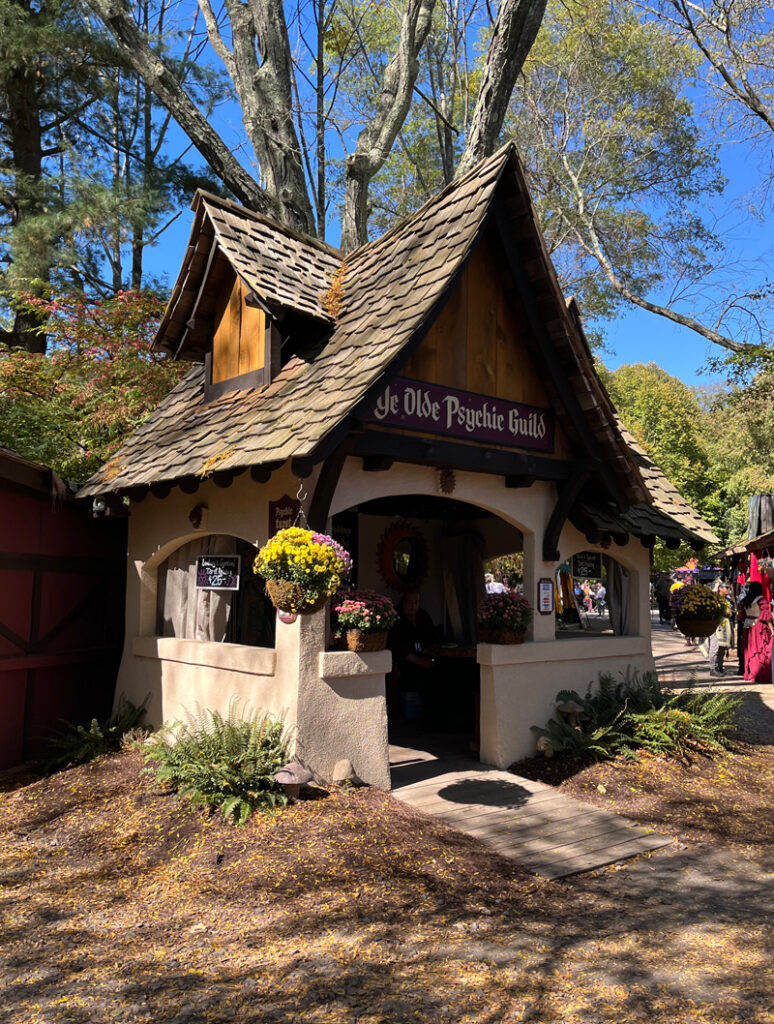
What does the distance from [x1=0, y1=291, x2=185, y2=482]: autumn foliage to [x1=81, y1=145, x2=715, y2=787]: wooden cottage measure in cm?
163

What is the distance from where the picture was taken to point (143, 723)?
9.16 meters

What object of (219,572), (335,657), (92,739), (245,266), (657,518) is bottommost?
(92,739)

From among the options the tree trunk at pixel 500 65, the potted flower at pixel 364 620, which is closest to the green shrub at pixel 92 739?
the potted flower at pixel 364 620

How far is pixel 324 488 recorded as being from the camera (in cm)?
713

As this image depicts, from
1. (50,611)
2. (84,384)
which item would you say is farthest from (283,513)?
(84,384)

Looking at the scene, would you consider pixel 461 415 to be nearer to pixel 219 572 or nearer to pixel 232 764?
pixel 219 572

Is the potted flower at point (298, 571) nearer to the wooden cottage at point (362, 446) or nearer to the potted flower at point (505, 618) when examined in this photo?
the wooden cottage at point (362, 446)

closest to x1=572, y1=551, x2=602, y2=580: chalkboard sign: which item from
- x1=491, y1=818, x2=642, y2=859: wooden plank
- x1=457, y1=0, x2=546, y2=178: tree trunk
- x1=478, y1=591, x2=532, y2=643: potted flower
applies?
x1=478, y1=591, x2=532, y2=643: potted flower

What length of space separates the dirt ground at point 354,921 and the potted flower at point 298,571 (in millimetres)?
1928

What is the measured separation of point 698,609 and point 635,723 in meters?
1.57

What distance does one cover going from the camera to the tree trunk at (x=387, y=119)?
14547 mm

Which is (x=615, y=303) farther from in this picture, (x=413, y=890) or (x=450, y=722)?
(x=413, y=890)

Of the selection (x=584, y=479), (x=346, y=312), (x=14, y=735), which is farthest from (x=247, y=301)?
(x=14, y=735)

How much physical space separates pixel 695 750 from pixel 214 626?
19.0 ft
